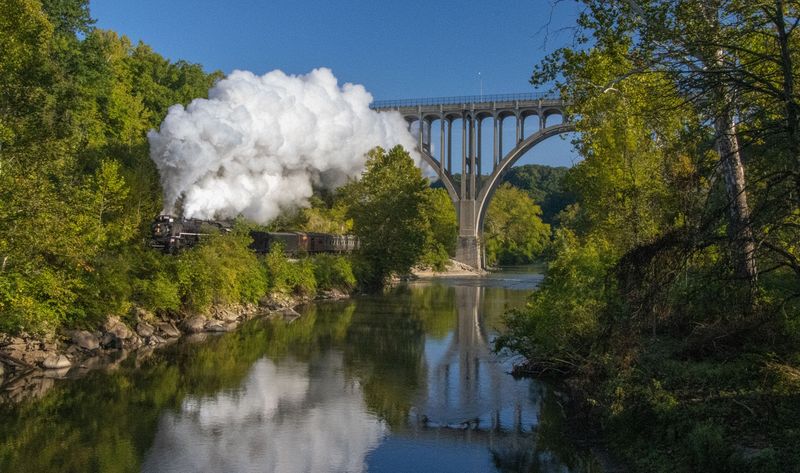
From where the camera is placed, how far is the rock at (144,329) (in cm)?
2358

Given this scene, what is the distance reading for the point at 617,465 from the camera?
36.8 feet

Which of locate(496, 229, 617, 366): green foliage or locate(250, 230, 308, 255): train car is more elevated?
locate(250, 230, 308, 255): train car

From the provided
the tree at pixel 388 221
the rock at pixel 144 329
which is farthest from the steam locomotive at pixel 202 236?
the rock at pixel 144 329

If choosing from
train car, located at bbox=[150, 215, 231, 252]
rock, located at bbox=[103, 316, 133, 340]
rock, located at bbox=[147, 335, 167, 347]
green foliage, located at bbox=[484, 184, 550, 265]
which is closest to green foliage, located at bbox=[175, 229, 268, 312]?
train car, located at bbox=[150, 215, 231, 252]

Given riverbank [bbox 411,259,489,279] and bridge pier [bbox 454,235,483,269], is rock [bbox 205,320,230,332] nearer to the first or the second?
riverbank [bbox 411,259,489,279]

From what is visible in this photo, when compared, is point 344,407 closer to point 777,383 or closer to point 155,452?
point 155,452

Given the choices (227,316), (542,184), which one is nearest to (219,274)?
(227,316)

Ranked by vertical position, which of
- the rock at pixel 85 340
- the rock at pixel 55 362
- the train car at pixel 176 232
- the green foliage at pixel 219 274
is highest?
the train car at pixel 176 232

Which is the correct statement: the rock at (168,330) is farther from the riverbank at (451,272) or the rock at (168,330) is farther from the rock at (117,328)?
the riverbank at (451,272)

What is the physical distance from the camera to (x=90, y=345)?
21.0m

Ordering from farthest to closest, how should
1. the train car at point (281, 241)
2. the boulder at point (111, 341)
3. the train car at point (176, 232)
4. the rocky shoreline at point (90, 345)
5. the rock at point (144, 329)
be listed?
the train car at point (281, 241) < the train car at point (176, 232) < the rock at point (144, 329) < the boulder at point (111, 341) < the rocky shoreline at point (90, 345)

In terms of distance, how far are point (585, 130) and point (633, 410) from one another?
9483 millimetres

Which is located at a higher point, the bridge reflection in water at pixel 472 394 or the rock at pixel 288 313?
the rock at pixel 288 313

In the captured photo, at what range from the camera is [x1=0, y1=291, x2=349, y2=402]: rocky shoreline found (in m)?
17.7
